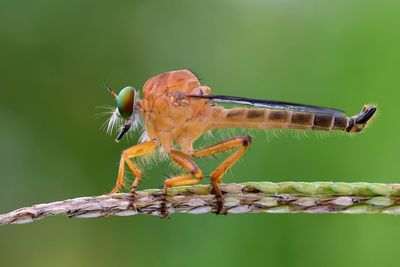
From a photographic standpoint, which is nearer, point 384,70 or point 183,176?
point 183,176

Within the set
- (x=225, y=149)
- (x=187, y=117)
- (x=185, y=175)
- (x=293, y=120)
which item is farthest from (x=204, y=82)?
(x=185, y=175)

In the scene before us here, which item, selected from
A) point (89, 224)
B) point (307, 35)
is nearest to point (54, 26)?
point (89, 224)

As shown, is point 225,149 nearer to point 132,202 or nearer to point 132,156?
point 132,156

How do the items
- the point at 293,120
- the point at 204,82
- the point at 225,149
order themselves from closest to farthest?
the point at 225,149 < the point at 293,120 < the point at 204,82

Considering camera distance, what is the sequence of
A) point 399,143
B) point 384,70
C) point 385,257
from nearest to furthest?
point 385,257
point 399,143
point 384,70

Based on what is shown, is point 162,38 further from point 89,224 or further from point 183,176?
point 183,176

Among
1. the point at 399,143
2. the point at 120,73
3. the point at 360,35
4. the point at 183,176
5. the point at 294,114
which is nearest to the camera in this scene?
the point at 183,176
